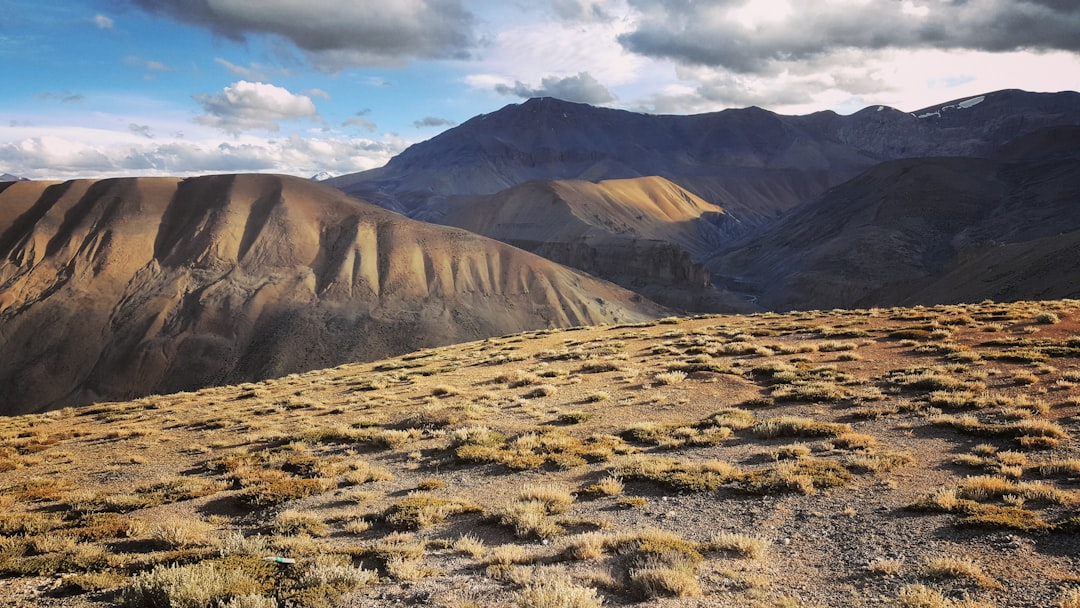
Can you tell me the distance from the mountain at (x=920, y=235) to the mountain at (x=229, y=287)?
1863 inches

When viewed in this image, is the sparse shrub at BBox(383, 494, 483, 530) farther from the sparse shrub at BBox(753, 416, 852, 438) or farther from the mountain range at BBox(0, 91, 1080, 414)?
the mountain range at BBox(0, 91, 1080, 414)

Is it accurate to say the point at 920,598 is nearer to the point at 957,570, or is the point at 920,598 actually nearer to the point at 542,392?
the point at 957,570

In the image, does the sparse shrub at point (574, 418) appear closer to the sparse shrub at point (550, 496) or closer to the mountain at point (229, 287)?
the sparse shrub at point (550, 496)

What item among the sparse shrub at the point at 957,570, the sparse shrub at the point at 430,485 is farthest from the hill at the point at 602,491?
the sparse shrub at the point at 430,485

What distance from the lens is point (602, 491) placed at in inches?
435

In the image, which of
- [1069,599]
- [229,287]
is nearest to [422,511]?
[1069,599]

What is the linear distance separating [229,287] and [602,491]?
9567 centimetres

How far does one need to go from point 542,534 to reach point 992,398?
12787 mm

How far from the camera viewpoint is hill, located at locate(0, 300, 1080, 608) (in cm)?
717

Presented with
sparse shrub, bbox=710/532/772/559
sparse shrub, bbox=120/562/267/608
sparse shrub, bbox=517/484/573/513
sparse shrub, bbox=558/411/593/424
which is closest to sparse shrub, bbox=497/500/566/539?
sparse shrub, bbox=517/484/573/513

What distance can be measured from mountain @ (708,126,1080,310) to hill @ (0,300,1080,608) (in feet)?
265

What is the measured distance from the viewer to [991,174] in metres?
175

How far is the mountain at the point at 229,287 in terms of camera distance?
81125 mm

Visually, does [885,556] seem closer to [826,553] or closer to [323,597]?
[826,553]
